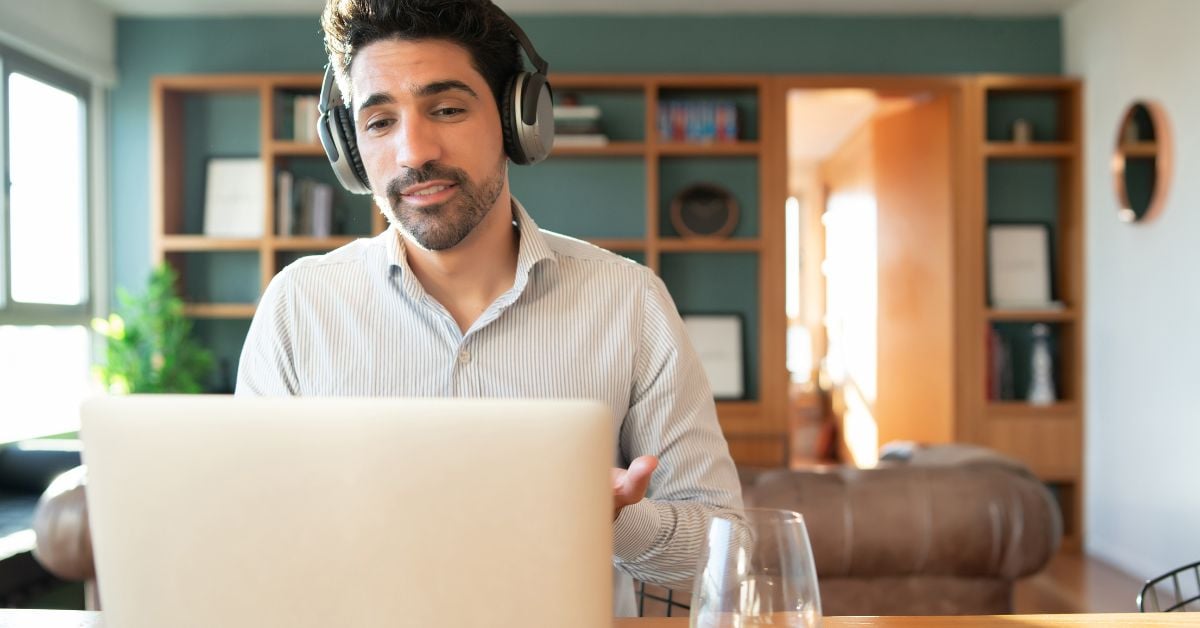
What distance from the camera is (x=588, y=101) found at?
5387 millimetres

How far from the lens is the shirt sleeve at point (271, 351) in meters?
1.42

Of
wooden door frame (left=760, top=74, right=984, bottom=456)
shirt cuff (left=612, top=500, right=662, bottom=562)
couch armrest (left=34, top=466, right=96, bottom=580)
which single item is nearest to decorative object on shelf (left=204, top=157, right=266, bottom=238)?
wooden door frame (left=760, top=74, right=984, bottom=456)

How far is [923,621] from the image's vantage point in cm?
99

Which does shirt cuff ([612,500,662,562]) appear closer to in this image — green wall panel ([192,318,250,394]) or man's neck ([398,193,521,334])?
man's neck ([398,193,521,334])

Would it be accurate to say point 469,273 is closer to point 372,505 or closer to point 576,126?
point 372,505

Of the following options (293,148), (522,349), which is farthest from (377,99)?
(293,148)

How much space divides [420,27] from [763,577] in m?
0.97

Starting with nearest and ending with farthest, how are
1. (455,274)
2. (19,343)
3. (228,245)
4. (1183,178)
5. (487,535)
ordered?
(487,535) → (455,274) → (1183,178) → (19,343) → (228,245)

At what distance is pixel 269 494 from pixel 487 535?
0.13 meters

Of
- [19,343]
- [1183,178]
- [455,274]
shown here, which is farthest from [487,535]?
[19,343]

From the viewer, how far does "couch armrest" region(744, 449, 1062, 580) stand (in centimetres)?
221

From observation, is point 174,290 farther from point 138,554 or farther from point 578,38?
point 138,554

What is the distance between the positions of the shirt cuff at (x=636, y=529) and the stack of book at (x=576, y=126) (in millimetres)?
4176

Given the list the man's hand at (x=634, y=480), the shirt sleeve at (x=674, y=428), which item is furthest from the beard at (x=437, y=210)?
the man's hand at (x=634, y=480)
